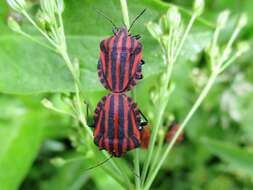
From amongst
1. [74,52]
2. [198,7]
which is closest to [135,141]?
[74,52]

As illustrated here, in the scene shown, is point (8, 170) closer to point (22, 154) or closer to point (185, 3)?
point (22, 154)

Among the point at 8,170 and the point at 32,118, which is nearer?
the point at 8,170

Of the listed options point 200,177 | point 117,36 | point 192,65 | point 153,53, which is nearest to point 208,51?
point 153,53

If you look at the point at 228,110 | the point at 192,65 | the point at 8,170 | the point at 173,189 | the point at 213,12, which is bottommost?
the point at 173,189

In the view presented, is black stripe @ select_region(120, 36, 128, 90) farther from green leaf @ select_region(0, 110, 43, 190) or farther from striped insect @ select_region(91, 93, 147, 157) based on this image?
green leaf @ select_region(0, 110, 43, 190)

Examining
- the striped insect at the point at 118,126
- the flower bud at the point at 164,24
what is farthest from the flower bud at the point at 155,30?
the striped insect at the point at 118,126

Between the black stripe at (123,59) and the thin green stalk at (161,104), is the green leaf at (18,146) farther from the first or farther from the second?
the black stripe at (123,59)
